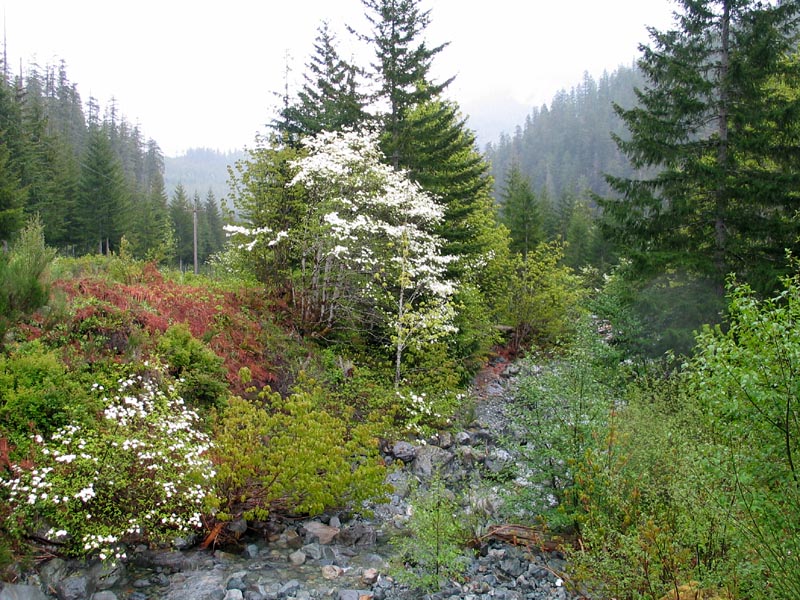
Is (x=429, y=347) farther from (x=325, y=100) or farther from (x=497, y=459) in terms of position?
(x=325, y=100)

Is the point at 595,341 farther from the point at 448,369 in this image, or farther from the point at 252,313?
→ the point at 252,313

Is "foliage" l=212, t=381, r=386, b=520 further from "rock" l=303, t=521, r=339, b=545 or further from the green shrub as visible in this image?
the green shrub

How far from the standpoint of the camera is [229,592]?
5.23 meters

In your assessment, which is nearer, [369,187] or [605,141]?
[369,187]

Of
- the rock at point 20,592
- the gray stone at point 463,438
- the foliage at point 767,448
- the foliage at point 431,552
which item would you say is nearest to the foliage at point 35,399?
the rock at point 20,592

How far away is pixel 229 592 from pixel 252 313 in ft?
23.8

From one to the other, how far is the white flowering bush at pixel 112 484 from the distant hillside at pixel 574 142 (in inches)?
3551

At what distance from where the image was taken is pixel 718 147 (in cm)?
1201

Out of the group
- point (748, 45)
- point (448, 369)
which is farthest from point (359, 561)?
point (748, 45)

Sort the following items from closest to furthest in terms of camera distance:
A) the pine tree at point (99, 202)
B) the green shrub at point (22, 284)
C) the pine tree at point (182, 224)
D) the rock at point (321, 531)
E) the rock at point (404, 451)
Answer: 1. the rock at point (321, 531)
2. the green shrub at point (22, 284)
3. the rock at point (404, 451)
4. the pine tree at point (99, 202)
5. the pine tree at point (182, 224)

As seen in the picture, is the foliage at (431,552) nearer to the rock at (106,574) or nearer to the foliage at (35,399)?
the rock at (106,574)

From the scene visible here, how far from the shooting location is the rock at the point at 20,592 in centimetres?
448

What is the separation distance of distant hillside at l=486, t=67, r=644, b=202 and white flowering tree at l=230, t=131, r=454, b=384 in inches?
3238

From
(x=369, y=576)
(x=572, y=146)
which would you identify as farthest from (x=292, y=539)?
(x=572, y=146)
